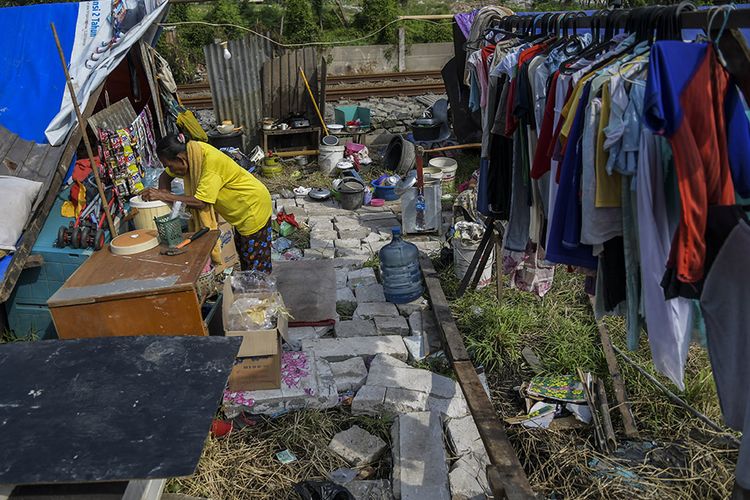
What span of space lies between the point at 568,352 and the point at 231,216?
10.6 ft

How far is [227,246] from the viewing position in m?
6.81

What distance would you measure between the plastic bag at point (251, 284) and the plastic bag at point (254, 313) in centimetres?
13

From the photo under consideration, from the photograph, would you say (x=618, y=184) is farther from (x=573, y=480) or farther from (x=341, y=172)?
(x=341, y=172)

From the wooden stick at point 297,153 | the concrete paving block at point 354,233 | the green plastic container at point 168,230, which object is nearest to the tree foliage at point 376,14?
the wooden stick at point 297,153

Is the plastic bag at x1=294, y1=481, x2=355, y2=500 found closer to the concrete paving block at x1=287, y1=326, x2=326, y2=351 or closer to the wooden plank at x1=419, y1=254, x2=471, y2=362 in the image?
the wooden plank at x1=419, y1=254, x2=471, y2=362

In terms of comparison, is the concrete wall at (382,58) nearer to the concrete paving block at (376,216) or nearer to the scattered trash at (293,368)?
the concrete paving block at (376,216)

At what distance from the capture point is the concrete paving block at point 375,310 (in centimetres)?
603

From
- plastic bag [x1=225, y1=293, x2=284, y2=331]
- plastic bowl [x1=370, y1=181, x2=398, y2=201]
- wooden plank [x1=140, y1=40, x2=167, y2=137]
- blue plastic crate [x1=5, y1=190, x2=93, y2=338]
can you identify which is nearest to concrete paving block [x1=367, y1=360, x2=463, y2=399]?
plastic bag [x1=225, y1=293, x2=284, y2=331]

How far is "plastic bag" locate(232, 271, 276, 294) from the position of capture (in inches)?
202

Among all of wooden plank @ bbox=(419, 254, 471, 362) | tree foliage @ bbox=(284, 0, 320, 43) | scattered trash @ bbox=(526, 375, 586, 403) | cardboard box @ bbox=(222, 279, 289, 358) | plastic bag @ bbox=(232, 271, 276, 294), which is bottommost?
scattered trash @ bbox=(526, 375, 586, 403)

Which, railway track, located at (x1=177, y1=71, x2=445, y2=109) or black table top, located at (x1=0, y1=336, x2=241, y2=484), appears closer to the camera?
black table top, located at (x1=0, y1=336, x2=241, y2=484)

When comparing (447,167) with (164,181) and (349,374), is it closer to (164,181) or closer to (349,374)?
(164,181)

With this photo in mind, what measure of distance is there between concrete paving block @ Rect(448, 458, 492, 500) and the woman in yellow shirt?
291 cm

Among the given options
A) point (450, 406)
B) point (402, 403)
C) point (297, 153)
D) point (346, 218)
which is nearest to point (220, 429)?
point (402, 403)
